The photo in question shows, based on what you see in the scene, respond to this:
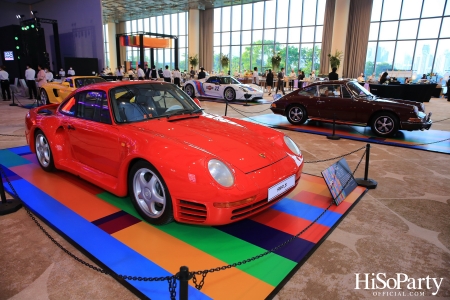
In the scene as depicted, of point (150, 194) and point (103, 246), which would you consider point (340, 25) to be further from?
point (103, 246)

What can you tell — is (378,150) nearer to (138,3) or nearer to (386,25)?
(386,25)

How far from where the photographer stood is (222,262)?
2.48m

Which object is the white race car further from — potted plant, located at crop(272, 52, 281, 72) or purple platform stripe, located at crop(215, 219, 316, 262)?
purple platform stripe, located at crop(215, 219, 316, 262)

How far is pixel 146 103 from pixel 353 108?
5858 mm

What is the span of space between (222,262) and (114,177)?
1.54m

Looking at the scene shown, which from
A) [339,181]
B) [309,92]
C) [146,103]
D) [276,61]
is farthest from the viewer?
[276,61]

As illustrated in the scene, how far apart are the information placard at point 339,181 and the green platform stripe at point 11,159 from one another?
4.72 m

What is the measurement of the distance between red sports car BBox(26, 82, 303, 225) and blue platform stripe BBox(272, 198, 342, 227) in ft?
1.49

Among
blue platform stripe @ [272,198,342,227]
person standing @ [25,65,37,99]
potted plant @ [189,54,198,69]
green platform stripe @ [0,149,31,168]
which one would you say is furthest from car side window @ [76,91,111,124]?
potted plant @ [189,54,198,69]

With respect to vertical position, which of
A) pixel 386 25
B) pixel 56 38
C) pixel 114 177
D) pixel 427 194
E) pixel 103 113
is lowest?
pixel 427 194

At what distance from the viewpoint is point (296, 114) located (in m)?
8.83

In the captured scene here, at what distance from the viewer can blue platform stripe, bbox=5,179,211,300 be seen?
2.20m

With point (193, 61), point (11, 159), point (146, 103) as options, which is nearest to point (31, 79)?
point (11, 159)

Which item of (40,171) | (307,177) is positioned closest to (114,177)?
(40,171)
